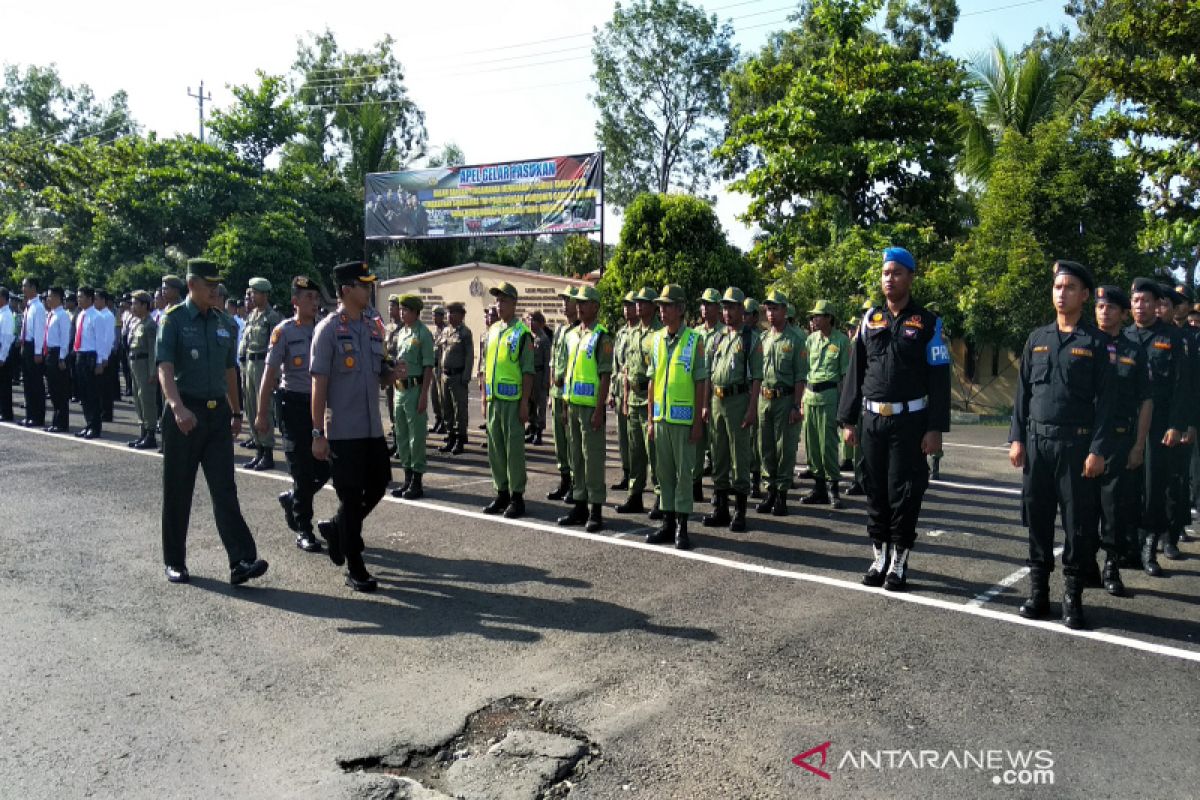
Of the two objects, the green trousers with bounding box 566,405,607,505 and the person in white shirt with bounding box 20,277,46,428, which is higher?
the person in white shirt with bounding box 20,277,46,428

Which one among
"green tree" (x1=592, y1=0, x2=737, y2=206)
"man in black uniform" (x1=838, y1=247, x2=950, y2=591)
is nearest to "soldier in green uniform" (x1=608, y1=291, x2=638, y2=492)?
"man in black uniform" (x1=838, y1=247, x2=950, y2=591)

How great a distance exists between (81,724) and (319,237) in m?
28.0

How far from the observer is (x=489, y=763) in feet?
12.6

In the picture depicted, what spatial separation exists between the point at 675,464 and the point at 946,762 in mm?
3695

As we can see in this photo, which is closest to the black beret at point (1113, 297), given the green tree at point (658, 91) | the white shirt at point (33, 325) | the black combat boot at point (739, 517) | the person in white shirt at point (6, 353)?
the black combat boot at point (739, 517)

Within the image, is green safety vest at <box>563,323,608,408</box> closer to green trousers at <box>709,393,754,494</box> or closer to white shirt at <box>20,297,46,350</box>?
green trousers at <box>709,393,754,494</box>

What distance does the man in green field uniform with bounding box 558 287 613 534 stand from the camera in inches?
309

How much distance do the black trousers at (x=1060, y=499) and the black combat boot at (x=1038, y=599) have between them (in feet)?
0.13

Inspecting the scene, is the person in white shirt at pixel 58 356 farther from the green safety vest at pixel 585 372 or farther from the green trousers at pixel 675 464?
the green trousers at pixel 675 464

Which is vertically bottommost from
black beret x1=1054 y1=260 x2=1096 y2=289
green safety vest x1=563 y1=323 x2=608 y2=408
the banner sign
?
green safety vest x1=563 y1=323 x2=608 y2=408

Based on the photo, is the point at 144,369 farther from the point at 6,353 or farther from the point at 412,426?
the point at 412,426

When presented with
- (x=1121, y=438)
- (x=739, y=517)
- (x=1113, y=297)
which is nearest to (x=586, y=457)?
(x=739, y=517)

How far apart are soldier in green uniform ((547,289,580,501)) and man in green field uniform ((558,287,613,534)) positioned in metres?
0.32

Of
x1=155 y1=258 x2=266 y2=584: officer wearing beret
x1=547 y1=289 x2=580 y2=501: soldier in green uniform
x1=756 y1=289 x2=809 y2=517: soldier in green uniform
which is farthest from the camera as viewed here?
x1=756 y1=289 x2=809 y2=517: soldier in green uniform
